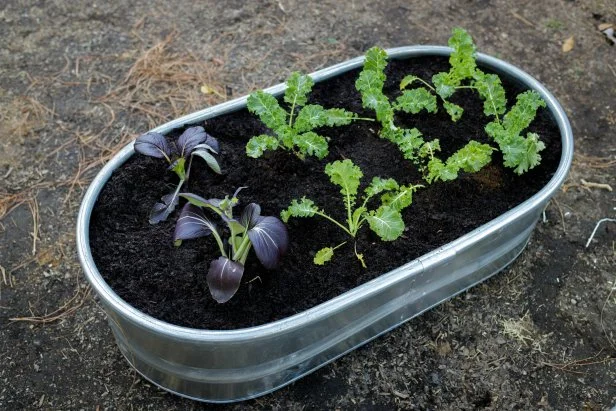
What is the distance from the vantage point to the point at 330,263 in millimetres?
2377

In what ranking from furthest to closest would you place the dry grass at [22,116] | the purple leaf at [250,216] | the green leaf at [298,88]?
the dry grass at [22,116] → the green leaf at [298,88] → the purple leaf at [250,216]

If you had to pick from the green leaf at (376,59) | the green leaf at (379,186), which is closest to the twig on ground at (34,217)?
the green leaf at (379,186)

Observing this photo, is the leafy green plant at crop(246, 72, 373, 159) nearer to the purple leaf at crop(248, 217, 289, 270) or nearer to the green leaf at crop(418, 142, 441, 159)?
the green leaf at crop(418, 142, 441, 159)

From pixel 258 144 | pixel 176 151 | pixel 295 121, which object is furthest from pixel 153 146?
pixel 295 121

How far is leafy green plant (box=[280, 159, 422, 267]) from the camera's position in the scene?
7.56 feet

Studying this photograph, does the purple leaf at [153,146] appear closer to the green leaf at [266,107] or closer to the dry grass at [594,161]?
the green leaf at [266,107]

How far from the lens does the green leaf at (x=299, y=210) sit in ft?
7.79

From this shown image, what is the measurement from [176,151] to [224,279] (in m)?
0.64

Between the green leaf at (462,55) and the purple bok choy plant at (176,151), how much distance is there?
1.13 metres

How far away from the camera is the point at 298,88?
2.63m

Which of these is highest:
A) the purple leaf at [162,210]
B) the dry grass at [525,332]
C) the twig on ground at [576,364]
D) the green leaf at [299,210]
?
the green leaf at [299,210]

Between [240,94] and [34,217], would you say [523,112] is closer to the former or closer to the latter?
[240,94]

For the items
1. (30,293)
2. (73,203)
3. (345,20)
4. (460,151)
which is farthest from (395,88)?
(30,293)

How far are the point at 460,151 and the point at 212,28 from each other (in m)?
2.04
